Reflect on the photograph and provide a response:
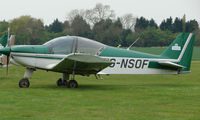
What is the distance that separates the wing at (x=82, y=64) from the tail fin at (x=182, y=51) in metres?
3.07

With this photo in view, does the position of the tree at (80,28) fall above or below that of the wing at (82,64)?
above

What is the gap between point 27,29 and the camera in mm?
41688

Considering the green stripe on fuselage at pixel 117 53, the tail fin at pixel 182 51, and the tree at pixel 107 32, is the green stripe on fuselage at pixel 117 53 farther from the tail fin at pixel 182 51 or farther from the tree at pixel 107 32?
the tree at pixel 107 32

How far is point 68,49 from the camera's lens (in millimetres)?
11438

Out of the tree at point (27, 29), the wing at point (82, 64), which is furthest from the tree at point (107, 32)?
the wing at point (82, 64)

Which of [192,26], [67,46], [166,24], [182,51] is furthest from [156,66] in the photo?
[166,24]

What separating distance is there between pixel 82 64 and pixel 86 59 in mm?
371

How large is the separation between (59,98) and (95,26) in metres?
33.1

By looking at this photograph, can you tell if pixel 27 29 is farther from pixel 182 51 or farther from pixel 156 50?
pixel 182 51

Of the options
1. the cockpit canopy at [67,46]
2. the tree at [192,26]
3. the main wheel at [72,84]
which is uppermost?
the tree at [192,26]

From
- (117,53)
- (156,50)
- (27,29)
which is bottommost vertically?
(117,53)

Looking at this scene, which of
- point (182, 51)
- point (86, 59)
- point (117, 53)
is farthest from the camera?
point (182, 51)

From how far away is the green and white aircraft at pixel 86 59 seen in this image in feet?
35.8

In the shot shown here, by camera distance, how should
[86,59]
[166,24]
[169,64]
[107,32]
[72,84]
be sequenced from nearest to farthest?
[86,59] → [72,84] → [169,64] → [107,32] → [166,24]
